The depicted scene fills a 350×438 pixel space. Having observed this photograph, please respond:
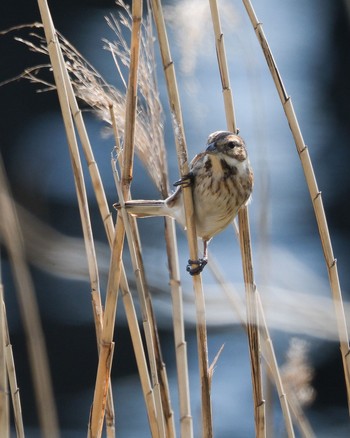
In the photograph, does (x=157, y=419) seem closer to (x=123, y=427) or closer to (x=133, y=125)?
(x=133, y=125)

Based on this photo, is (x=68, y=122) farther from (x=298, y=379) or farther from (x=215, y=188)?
(x=298, y=379)

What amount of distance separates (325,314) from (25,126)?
9.90 feet

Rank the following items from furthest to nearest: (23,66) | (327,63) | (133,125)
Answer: (327,63)
(23,66)
(133,125)

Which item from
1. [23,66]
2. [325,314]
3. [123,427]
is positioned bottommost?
[123,427]

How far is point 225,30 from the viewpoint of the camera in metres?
2.63

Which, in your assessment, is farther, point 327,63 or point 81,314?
point 327,63

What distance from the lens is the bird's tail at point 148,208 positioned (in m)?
2.48

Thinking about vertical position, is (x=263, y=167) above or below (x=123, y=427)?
above

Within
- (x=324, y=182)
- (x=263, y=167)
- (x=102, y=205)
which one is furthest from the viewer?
(x=324, y=182)

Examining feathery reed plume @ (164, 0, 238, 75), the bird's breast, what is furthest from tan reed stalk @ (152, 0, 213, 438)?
the bird's breast

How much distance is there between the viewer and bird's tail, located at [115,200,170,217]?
2482 mm

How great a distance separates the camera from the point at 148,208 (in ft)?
8.49

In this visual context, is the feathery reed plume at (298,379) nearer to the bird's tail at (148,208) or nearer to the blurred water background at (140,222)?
the bird's tail at (148,208)

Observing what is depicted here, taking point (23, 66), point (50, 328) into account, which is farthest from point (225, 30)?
point (50, 328)
